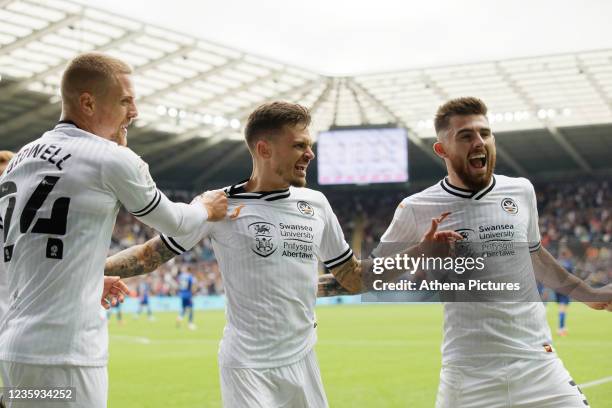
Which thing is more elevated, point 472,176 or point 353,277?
point 472,176

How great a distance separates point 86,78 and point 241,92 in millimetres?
29313

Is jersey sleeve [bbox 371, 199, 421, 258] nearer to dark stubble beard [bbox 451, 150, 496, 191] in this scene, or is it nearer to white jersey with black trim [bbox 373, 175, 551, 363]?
white jersey with black trim [bbox 373, 175, 551, 363]

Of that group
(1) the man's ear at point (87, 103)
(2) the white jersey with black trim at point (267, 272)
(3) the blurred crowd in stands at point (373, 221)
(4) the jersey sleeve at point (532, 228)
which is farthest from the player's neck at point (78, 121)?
(3) the blurred crowd in stands at point (373, 221)

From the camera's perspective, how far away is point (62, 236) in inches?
117

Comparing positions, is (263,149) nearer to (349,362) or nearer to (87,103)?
(87,103)

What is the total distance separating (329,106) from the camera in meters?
36.8

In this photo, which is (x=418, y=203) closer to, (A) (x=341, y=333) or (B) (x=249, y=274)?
(B) (x=249, y=274)

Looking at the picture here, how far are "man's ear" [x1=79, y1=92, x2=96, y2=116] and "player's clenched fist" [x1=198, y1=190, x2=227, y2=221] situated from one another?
696 mm

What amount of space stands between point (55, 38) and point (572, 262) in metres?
22.2

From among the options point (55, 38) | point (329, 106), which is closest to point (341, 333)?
point (55, 38)

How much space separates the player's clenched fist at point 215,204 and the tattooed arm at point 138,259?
0.53m

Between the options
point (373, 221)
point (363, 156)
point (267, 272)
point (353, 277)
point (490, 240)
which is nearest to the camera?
point (267, 272)

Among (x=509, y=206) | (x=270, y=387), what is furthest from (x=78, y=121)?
(x=509, y=206)

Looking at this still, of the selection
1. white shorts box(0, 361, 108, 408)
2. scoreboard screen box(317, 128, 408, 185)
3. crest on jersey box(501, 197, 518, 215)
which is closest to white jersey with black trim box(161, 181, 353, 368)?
white shorts box(0, 361, 108, 408)
